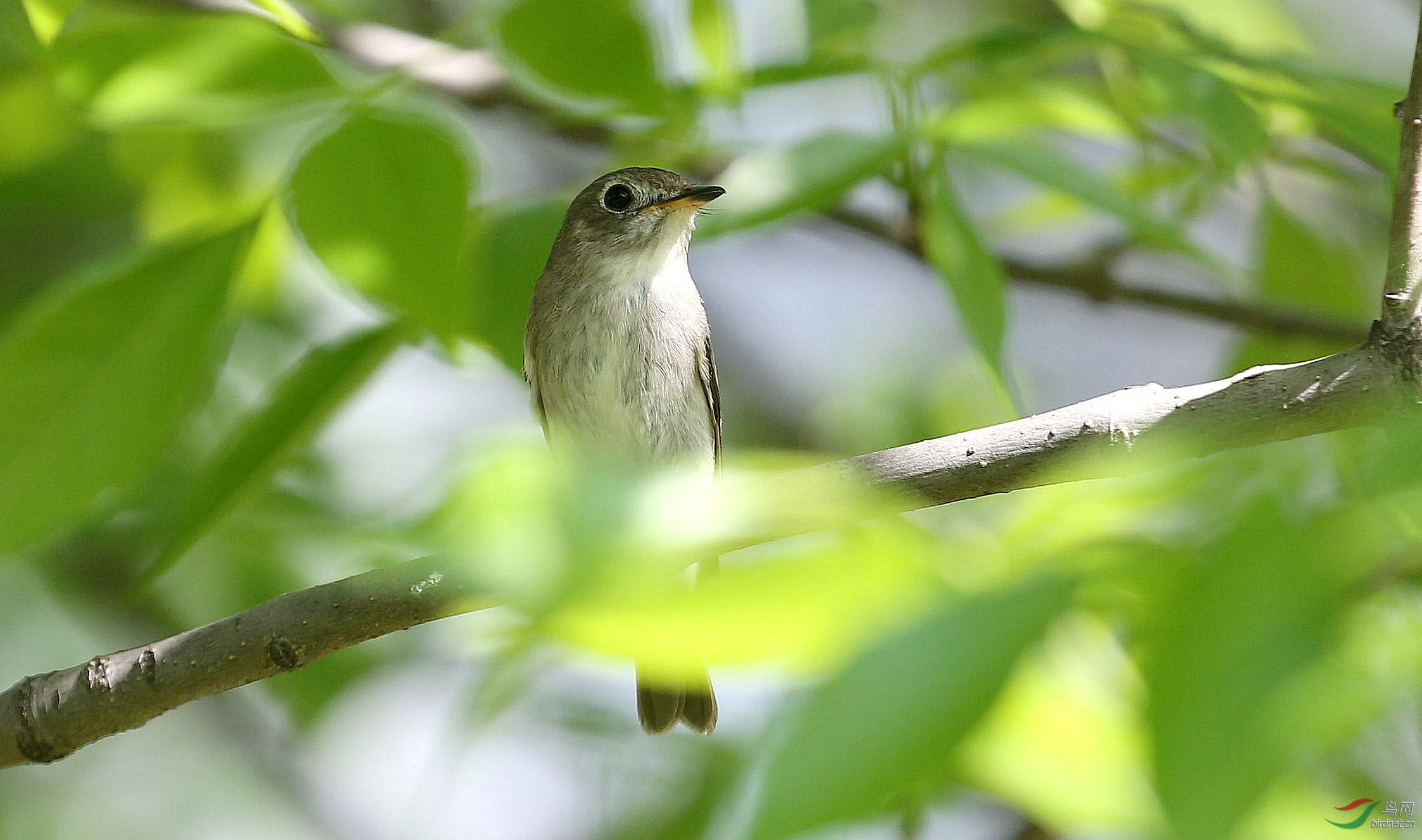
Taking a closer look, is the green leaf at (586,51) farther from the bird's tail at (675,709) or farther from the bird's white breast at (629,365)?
the bird's tail at (675,709)

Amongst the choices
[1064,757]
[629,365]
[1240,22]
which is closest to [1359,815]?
[1064,757]

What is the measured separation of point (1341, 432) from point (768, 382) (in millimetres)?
4965

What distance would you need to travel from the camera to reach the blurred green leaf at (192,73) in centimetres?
221

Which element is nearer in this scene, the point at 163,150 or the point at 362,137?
the point at 362,137

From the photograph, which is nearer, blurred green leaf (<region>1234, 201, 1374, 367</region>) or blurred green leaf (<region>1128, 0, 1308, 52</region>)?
blurred green leaf (<region>1128, 0, 1308, 52</region>)

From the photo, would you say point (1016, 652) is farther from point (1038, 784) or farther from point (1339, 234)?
point (1339, 234)

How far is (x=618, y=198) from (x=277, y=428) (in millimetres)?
2262

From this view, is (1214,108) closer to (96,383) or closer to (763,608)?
(763,608)

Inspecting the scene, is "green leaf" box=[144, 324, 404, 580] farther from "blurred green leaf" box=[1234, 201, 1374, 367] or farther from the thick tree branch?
"blurred green leaf" box=[1234, 201, 1374, 367]

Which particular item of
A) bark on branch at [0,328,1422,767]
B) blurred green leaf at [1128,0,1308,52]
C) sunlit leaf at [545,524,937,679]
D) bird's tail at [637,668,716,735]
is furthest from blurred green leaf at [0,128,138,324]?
sunlit leaf at [545,524,937,679]

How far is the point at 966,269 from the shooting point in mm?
2211

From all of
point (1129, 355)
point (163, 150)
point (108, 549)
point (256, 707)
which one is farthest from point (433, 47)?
point (1129, 355)

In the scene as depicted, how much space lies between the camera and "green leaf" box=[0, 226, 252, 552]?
6.73ft

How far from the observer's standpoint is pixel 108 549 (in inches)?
155
